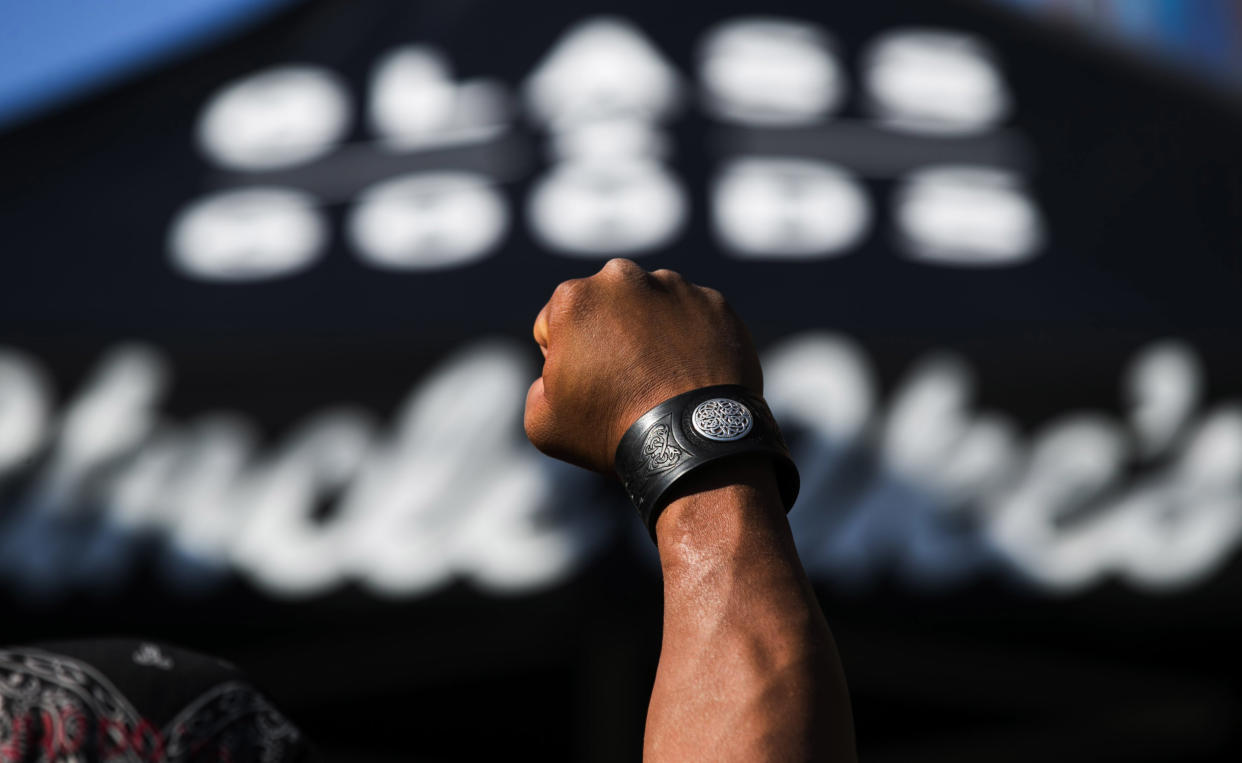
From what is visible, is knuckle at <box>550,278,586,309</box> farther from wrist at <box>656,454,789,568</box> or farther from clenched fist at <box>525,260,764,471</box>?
wrist at <box>656,454,789,568</box>

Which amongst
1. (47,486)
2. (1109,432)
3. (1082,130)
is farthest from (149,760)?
(1082,130)

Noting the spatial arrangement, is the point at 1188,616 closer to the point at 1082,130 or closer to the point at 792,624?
the point at 1082,130

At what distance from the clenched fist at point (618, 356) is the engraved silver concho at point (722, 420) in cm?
2

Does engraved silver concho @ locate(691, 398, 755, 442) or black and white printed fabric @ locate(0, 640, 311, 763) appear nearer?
engraved silver concho @ locate(691, 398, 755, 442)

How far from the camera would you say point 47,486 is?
7.56 ft

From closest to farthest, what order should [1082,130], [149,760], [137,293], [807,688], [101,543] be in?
[807,688], [149,760], [101,543], [137,293], [1082,130]

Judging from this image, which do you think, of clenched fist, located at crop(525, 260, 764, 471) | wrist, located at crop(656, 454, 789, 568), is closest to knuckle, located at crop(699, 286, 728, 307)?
clenched fist, located at crop(525, 260, 764, 471)

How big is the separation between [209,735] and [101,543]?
165 centimetres

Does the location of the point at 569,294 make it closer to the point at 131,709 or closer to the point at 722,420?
the point at 722,420

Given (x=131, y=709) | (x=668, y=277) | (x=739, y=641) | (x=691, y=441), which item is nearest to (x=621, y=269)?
(x=668, y=277)

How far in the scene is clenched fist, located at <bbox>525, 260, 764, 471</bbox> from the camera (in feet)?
2.24

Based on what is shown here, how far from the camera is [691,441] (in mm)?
644

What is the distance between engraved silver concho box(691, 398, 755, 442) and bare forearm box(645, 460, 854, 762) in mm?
19

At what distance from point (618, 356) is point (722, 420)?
0.08 m
